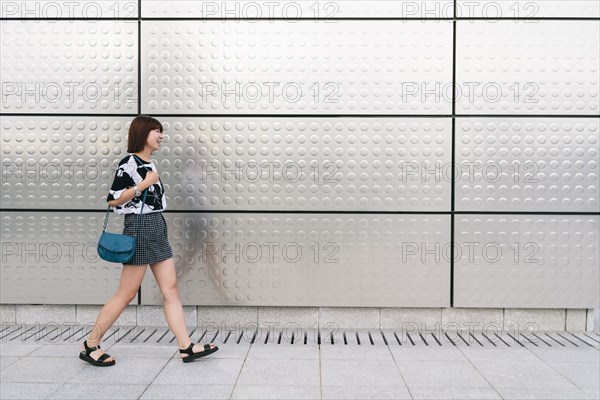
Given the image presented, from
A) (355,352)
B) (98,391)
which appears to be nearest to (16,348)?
(98,391)

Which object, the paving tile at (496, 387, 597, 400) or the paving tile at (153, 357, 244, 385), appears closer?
the paving tile at (496, 387, 597, 400)

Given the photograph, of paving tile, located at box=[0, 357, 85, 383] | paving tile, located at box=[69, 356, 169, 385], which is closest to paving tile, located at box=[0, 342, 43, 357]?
paving tile, located at box=[0, 357, 85, 383]

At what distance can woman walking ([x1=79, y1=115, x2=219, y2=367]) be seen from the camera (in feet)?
10.7

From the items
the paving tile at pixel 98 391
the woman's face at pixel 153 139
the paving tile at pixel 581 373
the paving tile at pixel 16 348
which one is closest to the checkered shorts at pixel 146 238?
the woman's face at pixel 153 139

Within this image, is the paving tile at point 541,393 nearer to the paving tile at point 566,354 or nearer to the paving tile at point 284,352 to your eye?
the paving tile at point 566,354

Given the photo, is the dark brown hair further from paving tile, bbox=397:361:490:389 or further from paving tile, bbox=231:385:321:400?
paving tile, bbox=397:361:490:389

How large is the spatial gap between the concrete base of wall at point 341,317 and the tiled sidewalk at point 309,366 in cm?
8

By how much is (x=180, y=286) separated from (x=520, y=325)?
8.97 ft

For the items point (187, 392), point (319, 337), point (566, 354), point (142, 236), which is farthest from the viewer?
point (319, 337)

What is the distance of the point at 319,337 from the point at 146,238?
1535 millimetres

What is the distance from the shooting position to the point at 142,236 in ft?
10.8

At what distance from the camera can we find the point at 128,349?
11.9ft

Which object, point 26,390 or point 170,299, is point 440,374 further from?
point 26,390

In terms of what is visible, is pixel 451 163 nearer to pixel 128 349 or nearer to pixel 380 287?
pixel 380 287
